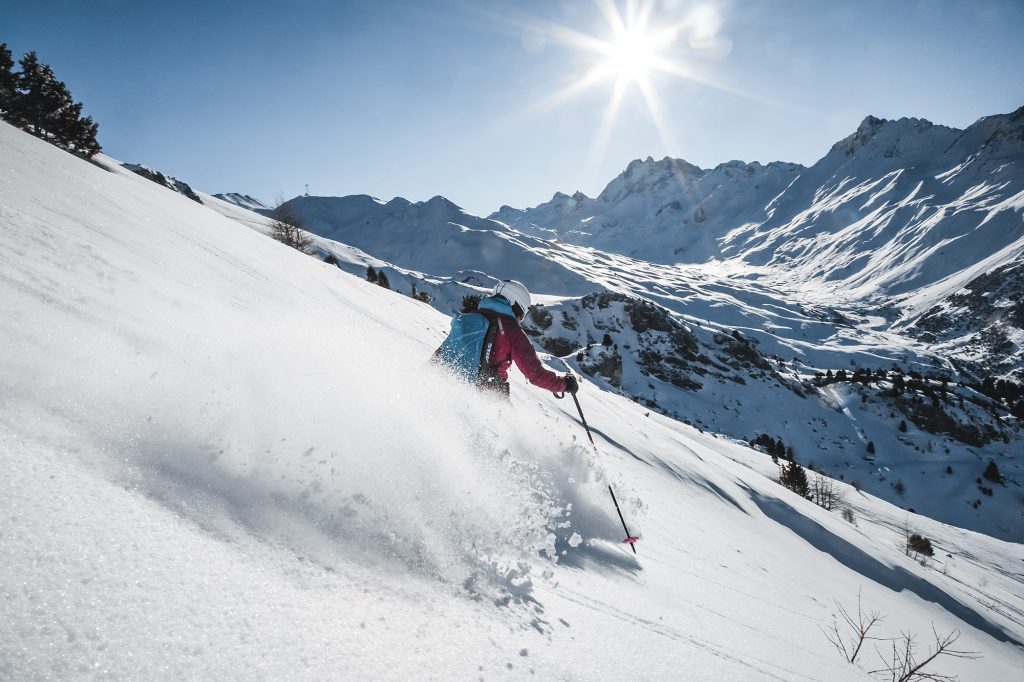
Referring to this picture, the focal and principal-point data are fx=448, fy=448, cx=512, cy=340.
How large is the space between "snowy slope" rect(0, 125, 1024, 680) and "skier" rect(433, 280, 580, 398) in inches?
14.4

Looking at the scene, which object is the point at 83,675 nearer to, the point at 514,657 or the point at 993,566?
the point at 514,657

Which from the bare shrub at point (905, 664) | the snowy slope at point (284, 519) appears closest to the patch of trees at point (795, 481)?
the snowy slope at point (284, 519)

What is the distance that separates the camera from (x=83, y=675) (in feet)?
3.21

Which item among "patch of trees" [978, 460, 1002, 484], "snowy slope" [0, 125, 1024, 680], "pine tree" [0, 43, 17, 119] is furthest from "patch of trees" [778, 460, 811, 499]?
"pine tree" [0, 43, 17, 119]

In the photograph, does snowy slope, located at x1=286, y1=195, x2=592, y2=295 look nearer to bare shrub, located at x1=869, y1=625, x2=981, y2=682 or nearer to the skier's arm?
the skier's arm

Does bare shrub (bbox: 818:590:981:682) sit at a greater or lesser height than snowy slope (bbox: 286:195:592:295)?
lesser

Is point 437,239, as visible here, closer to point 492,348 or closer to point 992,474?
point 992,474

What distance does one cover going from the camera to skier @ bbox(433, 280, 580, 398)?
4430 millimetres

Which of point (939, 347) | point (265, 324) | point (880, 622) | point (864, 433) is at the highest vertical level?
point (939, 347)

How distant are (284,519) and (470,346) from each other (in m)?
2.78

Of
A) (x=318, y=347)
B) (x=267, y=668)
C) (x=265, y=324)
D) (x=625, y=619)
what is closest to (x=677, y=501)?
(x=625, y=619)

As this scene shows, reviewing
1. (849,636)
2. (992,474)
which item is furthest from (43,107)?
(992,474)

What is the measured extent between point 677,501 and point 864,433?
53901 millimetres

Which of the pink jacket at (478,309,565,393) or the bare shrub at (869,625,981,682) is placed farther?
the pink jacket at (478,309,565,393)
